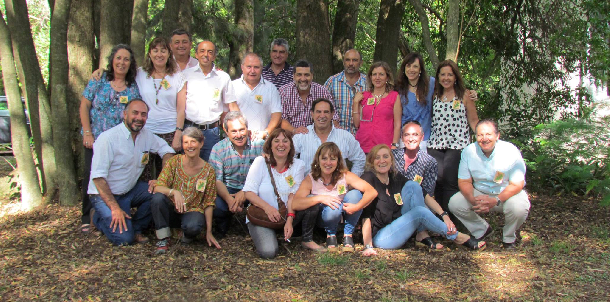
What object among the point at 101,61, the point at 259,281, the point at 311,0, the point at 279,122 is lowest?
the point at 259,281

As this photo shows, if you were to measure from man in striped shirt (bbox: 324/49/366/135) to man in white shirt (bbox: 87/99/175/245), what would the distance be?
1948 millimetres

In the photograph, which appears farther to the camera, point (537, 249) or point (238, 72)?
A: point (238, 72)

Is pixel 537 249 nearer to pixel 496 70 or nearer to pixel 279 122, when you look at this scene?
pixel 279 122

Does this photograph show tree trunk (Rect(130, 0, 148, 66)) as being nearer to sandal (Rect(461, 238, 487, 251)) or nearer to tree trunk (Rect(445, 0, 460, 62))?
tree trunk (Rect(445, 0, 460, 62))

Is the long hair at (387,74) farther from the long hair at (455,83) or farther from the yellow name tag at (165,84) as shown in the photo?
the yellow name tag at (165,84)

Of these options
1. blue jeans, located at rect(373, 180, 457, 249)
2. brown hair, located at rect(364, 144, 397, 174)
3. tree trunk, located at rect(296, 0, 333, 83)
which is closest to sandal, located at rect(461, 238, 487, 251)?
blue jeans, located at rect(373, 180, 457, 249)

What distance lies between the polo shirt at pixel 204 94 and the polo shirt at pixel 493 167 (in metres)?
2.55

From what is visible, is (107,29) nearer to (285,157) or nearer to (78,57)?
(78,57)

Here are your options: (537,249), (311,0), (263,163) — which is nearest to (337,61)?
(311,0)

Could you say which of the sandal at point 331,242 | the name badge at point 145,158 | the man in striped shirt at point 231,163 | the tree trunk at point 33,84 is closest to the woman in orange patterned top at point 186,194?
the man in striped shirt at point 231,163

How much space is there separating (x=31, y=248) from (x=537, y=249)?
494 cm

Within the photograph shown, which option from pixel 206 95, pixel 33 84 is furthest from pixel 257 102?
pixel 33 84

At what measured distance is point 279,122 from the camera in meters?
5.82

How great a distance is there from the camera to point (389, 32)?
392 inches
